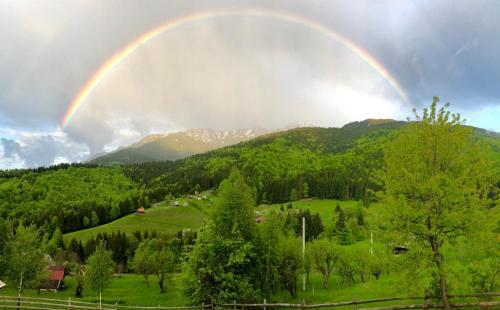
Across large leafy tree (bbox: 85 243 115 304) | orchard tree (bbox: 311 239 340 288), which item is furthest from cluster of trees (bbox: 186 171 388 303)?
large leafy tree (bbox: 85 243 115 304)

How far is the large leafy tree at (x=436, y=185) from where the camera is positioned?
16844mm

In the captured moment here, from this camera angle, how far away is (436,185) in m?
16.6

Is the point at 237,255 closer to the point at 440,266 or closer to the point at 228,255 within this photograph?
the point at 228,255

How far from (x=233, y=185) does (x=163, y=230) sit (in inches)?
5174

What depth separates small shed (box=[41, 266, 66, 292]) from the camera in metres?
75.8

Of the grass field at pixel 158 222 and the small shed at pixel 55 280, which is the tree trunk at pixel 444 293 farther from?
the grass field at pixel 158 222

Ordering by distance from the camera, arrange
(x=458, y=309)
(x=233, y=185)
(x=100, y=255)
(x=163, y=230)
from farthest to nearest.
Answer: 1. (x=163, y=230)
2. (x=100, y=255)
3. (x=233, y=185)
4. (x=458, y=309)

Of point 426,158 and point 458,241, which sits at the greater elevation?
point 426,158

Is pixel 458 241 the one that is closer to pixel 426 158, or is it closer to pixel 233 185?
pixel 426 158

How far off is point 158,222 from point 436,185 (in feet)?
549

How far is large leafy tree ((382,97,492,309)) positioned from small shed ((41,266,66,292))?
7603 centimetres

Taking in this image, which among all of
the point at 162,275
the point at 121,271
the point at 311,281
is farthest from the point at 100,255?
the point at 121,271

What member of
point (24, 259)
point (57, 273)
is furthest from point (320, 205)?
point (24, 259)

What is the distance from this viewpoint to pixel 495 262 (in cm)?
2194
